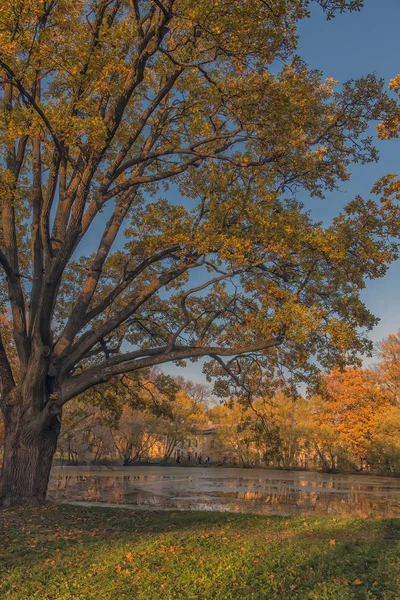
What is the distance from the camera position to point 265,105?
390 inches

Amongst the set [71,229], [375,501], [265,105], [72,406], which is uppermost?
[265,105]

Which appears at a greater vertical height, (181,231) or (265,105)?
(265,105)

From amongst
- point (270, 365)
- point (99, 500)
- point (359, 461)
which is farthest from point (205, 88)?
point (359, 461)

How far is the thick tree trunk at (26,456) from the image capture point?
10.5 m

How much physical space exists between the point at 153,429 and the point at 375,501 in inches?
1496

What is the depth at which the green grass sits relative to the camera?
4922mm

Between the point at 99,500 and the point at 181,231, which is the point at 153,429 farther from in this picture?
the point at 181,231

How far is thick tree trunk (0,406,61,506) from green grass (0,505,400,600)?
1.11m

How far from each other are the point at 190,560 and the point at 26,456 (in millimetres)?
6011

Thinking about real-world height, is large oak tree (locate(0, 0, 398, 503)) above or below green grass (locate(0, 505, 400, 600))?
above

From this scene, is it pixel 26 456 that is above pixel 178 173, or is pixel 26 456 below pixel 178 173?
below

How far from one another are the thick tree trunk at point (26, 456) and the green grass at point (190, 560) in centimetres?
111

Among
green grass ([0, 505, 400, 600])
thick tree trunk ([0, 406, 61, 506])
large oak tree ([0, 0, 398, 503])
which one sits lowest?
green grass ([0, 505, 400, 600])

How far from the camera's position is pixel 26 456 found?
10.7 meters
